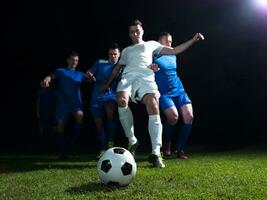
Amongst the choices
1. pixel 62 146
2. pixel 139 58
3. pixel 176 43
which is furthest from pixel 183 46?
pixel 176 43

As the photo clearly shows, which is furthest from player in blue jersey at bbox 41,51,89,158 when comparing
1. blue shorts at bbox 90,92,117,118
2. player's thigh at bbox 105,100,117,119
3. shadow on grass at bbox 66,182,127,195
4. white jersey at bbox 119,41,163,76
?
shadow on grass at bbox 66,182,127,195

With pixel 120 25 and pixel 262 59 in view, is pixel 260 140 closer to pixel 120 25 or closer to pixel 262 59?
pixel 262 59

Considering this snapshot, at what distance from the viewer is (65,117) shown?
6.86 meters

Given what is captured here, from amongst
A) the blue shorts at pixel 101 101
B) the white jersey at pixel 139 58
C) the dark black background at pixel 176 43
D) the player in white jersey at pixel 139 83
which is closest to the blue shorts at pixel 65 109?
the blue shorts at pixel 101 101

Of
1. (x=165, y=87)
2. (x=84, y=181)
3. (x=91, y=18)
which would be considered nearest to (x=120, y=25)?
(x=91, y=18)

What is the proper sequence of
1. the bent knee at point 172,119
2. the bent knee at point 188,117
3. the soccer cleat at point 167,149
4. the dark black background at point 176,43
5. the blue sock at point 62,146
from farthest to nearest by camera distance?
1. the dark black background at point 176,43
2. the blue sock at point 62,146
3. the soccer cleat at point 167,149
4. the bent knee at point 188,117
5. the bent knee at point 172,119

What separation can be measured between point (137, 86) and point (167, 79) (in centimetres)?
144

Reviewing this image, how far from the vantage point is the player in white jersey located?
4855 millimetres

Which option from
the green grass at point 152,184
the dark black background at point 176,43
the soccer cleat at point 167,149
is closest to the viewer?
the green grass at point 152,184

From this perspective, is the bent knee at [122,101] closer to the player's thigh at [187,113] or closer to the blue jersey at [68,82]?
the player's thigh at [187,113]

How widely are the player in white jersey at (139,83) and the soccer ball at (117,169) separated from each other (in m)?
1.15

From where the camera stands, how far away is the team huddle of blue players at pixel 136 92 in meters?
4.93

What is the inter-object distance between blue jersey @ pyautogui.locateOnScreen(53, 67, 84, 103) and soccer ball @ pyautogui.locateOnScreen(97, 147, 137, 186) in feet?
11.1

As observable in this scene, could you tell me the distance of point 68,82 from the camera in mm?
6922
